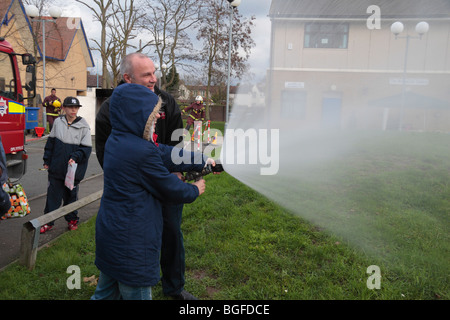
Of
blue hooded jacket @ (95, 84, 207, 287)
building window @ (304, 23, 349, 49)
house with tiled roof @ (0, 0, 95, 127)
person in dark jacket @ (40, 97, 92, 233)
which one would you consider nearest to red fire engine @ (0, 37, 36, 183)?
person in dark jacket @ (40, 97, 92, 233)

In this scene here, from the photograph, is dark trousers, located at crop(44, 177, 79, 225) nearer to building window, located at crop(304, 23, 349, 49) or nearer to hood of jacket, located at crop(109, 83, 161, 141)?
hood of jacket, located at crop(109, 83, 161, 141)

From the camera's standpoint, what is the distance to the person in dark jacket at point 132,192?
2.15 meters

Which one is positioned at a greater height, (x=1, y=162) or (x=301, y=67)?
(x=301, y=67)

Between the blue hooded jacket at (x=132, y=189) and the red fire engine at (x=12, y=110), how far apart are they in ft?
17.1

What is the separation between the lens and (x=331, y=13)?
2133mm

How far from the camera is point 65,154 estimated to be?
4719 millimetres

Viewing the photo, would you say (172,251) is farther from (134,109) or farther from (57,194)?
(57,194)

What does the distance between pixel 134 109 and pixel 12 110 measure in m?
5.62

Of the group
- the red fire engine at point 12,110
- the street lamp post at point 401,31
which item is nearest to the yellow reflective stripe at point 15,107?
the red fire engine at point 12,110
